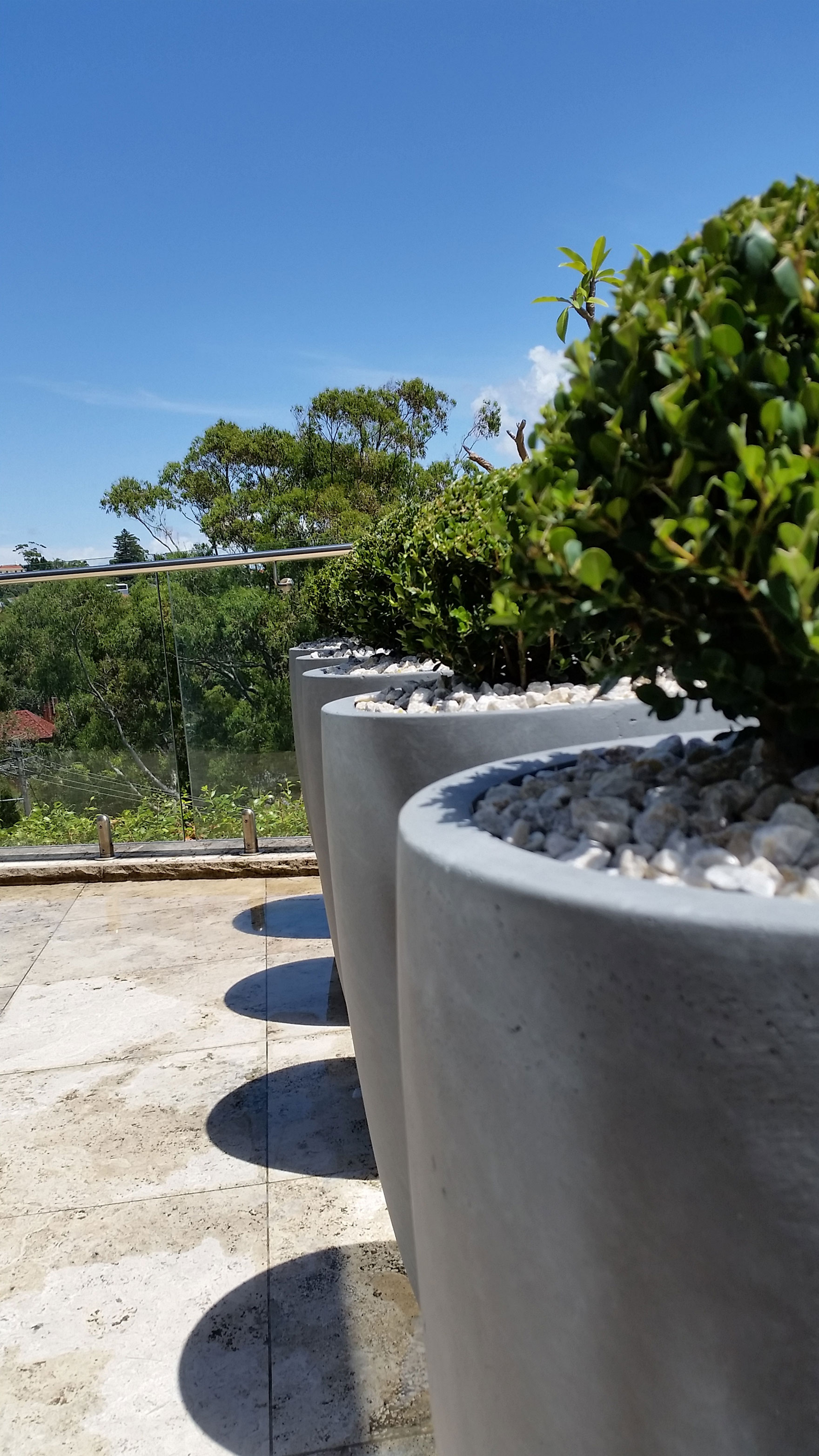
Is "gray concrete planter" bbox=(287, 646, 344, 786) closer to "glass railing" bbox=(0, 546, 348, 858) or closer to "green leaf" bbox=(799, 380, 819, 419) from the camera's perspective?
"glass railing" bbox=(0, 546, 348, 858)

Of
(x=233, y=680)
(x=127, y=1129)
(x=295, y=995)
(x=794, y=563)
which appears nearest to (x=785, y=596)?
(x=794, y=563)

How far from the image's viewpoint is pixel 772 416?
861 millimetres

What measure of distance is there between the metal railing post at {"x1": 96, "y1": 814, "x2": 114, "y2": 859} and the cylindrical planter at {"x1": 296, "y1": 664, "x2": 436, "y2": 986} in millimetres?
2719

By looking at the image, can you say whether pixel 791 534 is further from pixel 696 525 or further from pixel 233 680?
pixel 233 680

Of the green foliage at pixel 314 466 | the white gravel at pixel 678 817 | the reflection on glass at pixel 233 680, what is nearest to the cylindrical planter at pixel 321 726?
the white gravel at pixel 678 817

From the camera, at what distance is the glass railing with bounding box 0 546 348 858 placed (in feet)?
21.2

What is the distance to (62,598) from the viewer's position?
652 centimetres

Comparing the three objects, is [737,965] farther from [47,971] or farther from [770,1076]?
[47,971]

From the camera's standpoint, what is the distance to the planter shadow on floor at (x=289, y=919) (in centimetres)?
480

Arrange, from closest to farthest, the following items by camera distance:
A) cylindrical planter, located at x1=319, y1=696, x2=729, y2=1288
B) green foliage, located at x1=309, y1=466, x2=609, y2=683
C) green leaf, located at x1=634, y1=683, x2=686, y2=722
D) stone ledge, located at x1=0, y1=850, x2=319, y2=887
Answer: green leaf, located at x1=634, y1=683, x2=686, y2=722
cylindrical planter, located at x1=319, y1=696, x2=729, y2=1288
green foliage, located at x1=309, y1=466, x2=609, y2=683
stone ledge, located at x1=0, y1=850, x2=319, y2=887

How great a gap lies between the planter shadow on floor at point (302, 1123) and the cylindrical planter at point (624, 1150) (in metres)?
1.79

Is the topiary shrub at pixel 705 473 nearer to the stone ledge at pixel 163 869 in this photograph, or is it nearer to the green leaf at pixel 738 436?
the green leaf at pixel 738 436

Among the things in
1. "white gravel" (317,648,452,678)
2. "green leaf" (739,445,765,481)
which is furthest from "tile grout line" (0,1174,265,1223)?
"green leaf" (739,445,765,481)

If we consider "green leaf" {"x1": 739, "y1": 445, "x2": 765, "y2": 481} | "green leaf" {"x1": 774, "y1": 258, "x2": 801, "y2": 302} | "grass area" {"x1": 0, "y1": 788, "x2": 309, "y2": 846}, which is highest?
"green leaf" {"x1": 774, "y1": 258, "x2": 801, "y2": 302}
